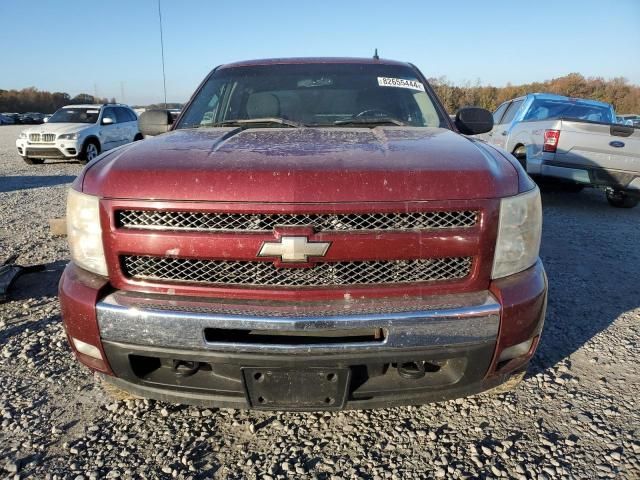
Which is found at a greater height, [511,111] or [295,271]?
[511,111]

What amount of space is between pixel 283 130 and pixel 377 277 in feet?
3.91

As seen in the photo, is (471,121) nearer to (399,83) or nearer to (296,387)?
(399,83)

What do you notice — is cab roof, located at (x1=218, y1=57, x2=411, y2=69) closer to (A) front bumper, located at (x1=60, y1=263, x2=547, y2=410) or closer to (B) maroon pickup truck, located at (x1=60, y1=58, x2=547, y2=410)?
(B) maroon pickup truck, located at (x1=60, y1=58, x2=547, y2=410)

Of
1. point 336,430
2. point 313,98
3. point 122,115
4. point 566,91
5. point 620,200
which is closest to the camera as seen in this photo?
point 336,430

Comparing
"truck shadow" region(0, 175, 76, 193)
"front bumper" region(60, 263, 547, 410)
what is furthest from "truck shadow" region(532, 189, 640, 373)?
"truck shadow" region(0, 175, 76, 193)

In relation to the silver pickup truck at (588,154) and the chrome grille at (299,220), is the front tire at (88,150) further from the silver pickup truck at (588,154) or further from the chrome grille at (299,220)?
the chrome grille at (299,220)

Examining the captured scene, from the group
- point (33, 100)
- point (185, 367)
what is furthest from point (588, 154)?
point (33, 100)

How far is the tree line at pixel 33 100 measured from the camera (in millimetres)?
65375

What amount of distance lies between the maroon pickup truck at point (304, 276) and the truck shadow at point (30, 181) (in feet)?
28.0

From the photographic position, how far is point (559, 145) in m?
7.17

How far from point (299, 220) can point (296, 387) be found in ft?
2.14

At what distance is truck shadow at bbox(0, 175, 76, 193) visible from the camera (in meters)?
9.12

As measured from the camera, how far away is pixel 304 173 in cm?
176

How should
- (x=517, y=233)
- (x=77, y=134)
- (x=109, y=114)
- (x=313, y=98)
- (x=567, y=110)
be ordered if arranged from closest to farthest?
(x=517, y=233) < (x=313, y=98) < (x=567, y=110) < (x=77, y=134) < (x=109, y=114)
